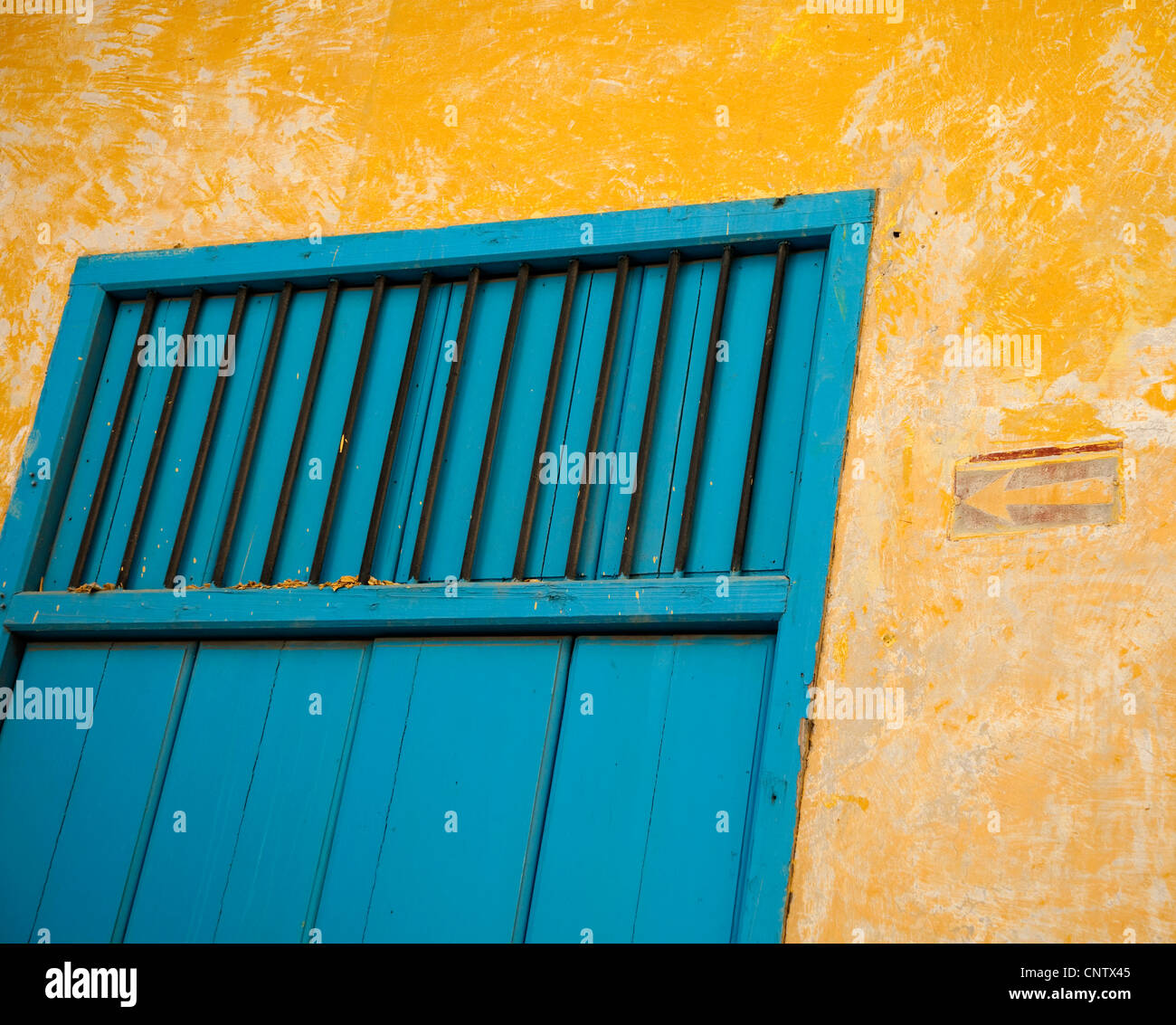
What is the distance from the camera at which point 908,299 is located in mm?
4168

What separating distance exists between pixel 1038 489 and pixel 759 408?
0.82 metres

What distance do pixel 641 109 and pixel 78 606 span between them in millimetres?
2417

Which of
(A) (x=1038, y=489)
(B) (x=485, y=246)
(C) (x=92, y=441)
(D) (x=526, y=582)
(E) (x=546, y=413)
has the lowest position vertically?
(D) (x=526, y=582)

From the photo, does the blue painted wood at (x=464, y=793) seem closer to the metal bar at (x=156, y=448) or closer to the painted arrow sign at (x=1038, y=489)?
the metal bar at (x=156, y=448)

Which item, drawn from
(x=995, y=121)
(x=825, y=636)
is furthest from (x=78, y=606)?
(x=995, y=121)

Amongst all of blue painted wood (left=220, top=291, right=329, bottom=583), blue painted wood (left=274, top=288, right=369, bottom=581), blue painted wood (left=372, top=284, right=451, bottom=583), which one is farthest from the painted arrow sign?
blue painted wood (left=220, top=291, right=329, bottom=583)

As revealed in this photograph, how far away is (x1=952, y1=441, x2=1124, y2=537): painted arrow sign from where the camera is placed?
3723 mm

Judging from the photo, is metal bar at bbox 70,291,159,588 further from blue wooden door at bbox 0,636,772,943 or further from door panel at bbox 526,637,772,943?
door panel at bbox 526,637,772,943

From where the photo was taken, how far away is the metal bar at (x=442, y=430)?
434cm

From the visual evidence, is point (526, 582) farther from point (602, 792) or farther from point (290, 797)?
point (290, 797)

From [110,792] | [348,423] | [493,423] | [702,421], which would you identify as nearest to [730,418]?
[702,421]

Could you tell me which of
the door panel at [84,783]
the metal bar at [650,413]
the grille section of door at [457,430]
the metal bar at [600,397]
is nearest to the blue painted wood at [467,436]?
the grille section of door at [457,430]

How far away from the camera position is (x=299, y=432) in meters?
4.63

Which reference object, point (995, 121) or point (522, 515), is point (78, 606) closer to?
point (522, 515)
